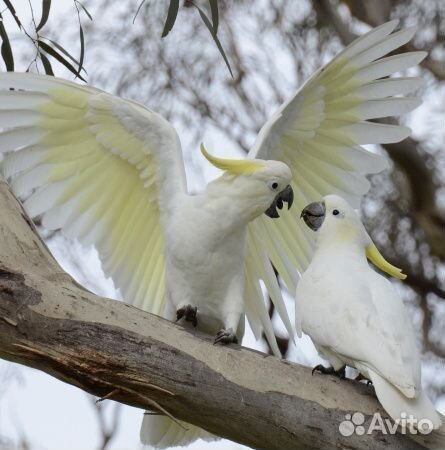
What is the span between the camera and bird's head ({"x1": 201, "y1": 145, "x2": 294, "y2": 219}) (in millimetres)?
2969

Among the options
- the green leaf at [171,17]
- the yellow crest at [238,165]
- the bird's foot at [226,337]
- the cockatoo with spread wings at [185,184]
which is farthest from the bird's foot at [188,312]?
the green leaf at [171,17]

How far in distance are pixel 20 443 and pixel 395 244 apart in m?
2.34

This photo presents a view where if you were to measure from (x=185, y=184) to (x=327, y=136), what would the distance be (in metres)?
0.53

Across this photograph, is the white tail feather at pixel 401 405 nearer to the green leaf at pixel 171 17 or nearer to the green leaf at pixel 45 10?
the green leaf at pixel 171 17

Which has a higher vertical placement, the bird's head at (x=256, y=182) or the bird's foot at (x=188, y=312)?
the bird's head at (x=256, y=182)

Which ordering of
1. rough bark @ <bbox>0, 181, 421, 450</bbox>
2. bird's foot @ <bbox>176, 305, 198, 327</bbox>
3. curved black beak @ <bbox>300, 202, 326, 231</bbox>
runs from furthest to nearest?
bird's foot @ <bbox>176, 305, 198, 327</bbox> → curved black beak @ <bbox>300, 202, 326, 231</bbox> → rough bark @ <bbox>0, 181, 421, 450</bbox>

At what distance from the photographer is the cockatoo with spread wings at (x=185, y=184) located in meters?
3.04

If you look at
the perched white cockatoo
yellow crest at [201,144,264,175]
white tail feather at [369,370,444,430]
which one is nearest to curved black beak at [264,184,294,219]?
yellow crest at [201,144,264,175]

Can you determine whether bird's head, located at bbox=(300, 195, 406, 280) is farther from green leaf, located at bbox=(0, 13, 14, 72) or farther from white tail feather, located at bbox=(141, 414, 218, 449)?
green leaf, located at bbox=(0, 13, 14, 72)

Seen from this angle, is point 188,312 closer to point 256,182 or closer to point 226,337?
point 226,337

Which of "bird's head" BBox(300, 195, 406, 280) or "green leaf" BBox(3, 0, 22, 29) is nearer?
"bird's head" BBox(300, 195, 406, 280)

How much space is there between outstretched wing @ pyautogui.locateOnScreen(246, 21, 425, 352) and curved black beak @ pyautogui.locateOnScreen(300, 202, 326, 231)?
1.12ft

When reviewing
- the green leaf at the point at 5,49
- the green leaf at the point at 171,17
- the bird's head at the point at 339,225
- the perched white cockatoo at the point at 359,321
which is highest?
the green leaf at the point at 171,17

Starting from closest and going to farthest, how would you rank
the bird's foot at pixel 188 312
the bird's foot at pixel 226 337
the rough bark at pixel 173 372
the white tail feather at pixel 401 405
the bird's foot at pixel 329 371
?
the white tail feather at pixel 401 405, the rough bark at pixel 173 372, the bird's foot at pixel 329 371, the bird's foot at pixel 226 337, the bird's foot at pixel 188 312
